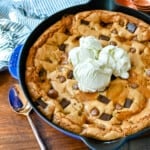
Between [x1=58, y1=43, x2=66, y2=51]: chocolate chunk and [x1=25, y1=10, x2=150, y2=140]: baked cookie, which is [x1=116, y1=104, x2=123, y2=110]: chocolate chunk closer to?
[x1=25, y1=10, x2=150, y2=140]: baked cookie

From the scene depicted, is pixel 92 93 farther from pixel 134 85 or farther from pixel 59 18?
pixel 59 18

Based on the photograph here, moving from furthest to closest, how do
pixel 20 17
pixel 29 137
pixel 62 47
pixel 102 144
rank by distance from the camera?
pixel 20 17, pixel 62 47, pixel 29 137, pixel 102 144

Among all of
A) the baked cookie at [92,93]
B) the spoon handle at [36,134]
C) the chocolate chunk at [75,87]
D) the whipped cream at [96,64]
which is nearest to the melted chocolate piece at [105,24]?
the baked cookie at [92,93]

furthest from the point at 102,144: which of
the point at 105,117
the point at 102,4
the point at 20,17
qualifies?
the point at 20,17

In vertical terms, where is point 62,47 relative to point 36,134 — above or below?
above

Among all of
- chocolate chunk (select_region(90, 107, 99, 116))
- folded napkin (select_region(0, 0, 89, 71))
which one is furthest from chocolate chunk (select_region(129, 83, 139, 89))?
Result: folded napkin (select_region(0, 0, 89, 71))

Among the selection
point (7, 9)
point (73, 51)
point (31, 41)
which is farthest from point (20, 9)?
point (73, 51)
